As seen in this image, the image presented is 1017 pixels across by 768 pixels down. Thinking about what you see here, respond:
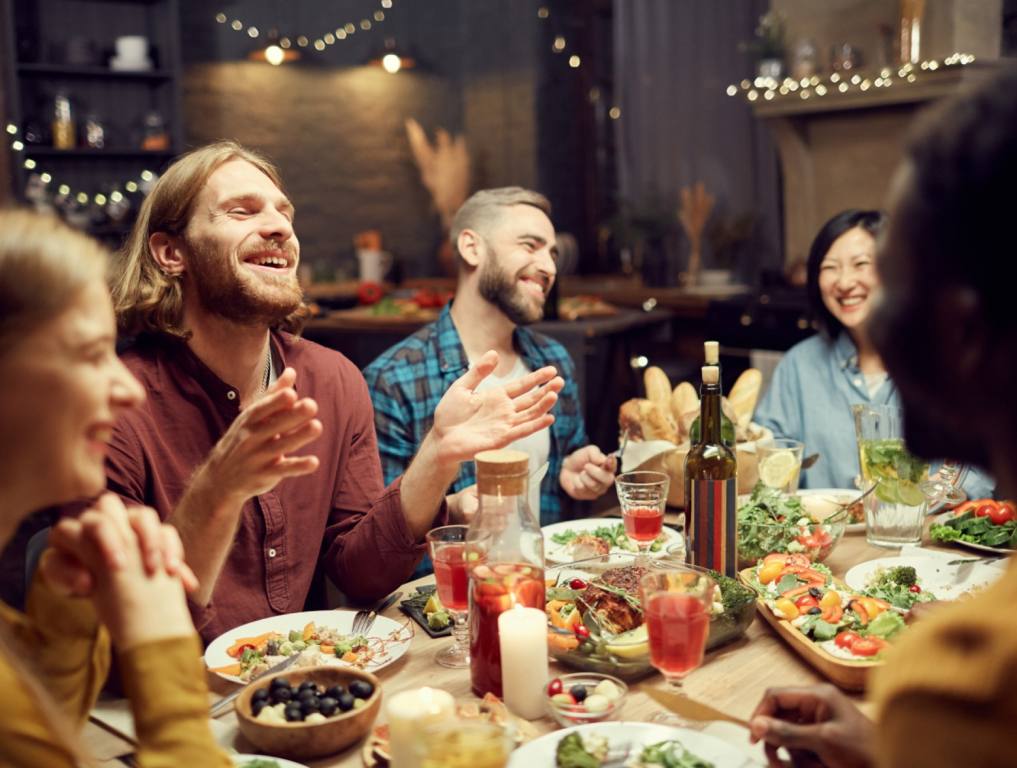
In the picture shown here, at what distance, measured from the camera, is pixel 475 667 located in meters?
1.37

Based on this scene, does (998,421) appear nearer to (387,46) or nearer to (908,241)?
(908,241)

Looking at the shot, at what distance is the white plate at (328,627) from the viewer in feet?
4.79

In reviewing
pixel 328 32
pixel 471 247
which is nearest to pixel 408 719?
pixel 471 247

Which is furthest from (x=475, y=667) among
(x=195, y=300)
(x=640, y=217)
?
(x=640, y=217)

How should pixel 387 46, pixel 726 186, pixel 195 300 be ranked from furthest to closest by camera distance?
pixel 387 46 → pixel 726 186 → pixel 195 300

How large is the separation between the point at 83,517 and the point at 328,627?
65 centimetres

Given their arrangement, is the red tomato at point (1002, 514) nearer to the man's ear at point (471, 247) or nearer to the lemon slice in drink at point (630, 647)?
the lemon slice in drink at point (630, 647)

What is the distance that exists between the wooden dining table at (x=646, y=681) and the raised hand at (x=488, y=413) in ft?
1.02

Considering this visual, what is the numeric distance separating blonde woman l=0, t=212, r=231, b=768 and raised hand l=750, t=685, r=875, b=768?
59 centimetres

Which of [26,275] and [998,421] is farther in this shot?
[26,275]

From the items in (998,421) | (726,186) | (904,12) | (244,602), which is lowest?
(244,602)

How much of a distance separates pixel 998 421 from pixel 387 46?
7.78 metres

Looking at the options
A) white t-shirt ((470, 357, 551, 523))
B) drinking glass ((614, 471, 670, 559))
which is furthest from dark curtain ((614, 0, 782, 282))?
drinking glass ((614, 471, 670, 559))

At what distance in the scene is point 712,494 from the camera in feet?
5.43
